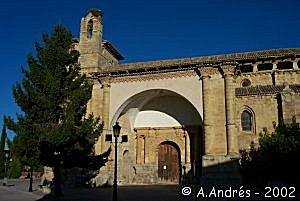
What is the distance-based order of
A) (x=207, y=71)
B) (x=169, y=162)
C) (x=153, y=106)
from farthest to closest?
1. (x=153, y=106)
2. (x=169, y=162)
3. (x=207, y=71)

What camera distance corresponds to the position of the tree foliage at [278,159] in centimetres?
1599

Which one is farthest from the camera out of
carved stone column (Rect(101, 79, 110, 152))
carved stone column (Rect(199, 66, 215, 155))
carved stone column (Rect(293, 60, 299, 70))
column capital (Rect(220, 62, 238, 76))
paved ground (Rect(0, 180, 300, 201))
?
carved stone column (Rect(101, 79, 110, 152))

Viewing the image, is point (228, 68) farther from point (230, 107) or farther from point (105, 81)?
point (105, 81)

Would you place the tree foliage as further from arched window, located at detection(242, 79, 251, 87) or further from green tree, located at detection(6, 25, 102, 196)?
green tree, located at detection(6, 25, 102, 196)

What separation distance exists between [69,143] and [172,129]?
1159cm

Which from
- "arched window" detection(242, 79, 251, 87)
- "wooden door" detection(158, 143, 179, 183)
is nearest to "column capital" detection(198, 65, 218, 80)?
"arched window" detection(242, 79, 251, 87)

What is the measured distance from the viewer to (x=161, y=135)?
83.7ft

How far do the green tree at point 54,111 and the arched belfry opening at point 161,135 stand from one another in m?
7.65

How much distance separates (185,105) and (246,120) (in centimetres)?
544

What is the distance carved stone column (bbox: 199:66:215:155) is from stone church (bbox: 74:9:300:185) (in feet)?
0.20

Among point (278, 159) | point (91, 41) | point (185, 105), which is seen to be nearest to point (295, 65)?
point (185, 105)

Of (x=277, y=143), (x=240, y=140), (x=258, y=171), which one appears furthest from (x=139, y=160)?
(x=277, y=143)

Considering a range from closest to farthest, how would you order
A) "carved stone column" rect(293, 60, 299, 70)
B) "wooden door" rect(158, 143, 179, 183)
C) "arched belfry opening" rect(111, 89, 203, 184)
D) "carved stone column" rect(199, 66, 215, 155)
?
"carved stone column" rect(199, 66, 215, 155) < "carved stone column" rect(293, 60, 299, 70) < "arched belfry opening" rect(111, 89, 203, 184) < "wooden door" rect(158, 143, 179, 183)

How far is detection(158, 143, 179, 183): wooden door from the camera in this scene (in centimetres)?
2458
